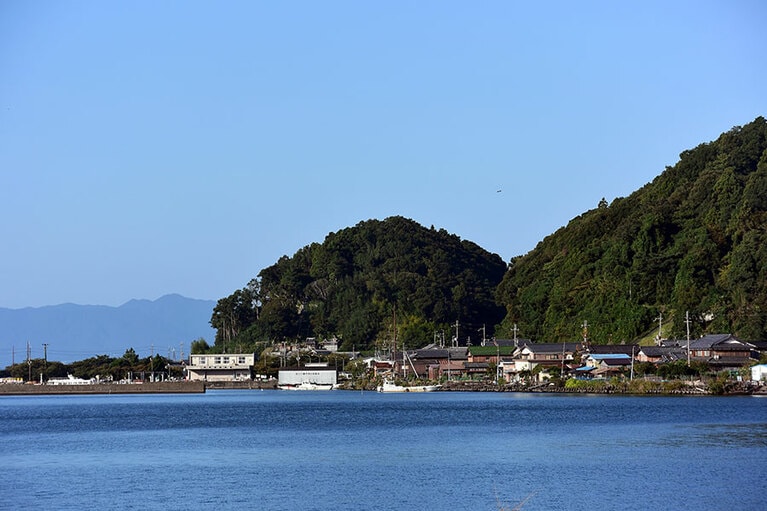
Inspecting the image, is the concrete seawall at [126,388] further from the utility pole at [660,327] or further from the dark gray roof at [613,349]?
the utility pole at [660,327]

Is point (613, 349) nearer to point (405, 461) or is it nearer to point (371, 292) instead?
point (405, 461)

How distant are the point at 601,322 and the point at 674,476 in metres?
66.9

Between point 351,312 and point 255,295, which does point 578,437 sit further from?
point 255,295

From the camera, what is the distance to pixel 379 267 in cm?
14262

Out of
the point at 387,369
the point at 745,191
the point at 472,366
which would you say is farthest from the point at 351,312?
the point at 745,191

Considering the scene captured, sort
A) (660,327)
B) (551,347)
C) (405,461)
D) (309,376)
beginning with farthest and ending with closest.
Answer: (309,376)
(660,327)
(551,347)
(405,461)

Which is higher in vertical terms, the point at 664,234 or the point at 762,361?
the point at 664,234

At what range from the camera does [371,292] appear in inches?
5340

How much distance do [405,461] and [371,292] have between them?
10360 centimetres

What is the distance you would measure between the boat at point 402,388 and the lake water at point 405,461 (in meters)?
32.5

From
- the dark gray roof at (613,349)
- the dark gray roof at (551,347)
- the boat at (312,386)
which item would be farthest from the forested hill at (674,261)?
the boat at (312,386)

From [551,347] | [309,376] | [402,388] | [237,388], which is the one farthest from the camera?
[237,388]

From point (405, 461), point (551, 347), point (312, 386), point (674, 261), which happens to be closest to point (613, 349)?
point (551, 347)

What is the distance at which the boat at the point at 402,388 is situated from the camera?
87.7 metres
